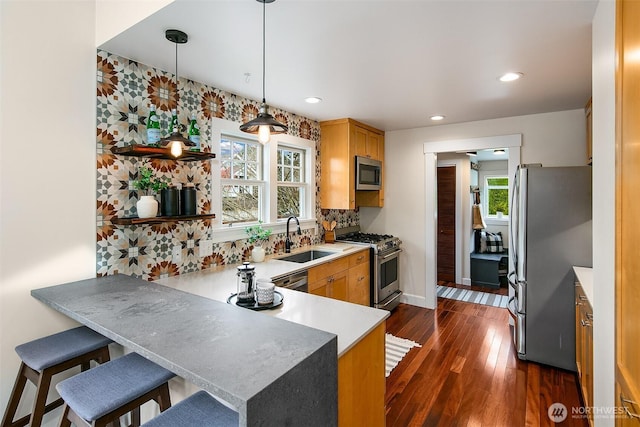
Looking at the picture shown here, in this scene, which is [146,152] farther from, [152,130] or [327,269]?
[327,269]

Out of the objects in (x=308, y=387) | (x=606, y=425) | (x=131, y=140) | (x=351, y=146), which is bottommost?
(x=606, y=425)

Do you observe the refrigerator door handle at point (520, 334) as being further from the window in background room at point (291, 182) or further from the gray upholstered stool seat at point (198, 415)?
the gray upholstered stool seat at point (198, 415)

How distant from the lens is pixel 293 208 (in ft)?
12.6

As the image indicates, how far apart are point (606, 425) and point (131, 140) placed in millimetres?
3006

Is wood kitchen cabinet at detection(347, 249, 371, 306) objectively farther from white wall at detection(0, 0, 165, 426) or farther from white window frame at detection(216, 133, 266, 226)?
white wall at detection(0, 0, 165, 426)

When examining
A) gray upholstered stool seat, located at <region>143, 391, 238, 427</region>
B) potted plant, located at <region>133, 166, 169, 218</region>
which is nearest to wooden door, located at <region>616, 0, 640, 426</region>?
gray upholstered stool seat, located at <region>143, 391, 238, 427</region>

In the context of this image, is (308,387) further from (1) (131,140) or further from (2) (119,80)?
(2) (119,80)

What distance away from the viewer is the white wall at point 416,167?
3.58 m

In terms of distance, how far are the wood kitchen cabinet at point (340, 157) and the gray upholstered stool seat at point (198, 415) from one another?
288cm

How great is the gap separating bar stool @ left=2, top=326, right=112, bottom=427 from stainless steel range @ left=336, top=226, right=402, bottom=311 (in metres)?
2.86

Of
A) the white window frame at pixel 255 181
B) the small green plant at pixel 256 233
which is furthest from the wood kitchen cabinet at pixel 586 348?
the white window frame at pixel 255 181

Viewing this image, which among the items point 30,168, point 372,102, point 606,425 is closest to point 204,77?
point 30,168

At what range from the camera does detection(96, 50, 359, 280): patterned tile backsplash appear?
2068mm

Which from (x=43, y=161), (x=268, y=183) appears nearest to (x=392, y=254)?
(x=268, y=183)
